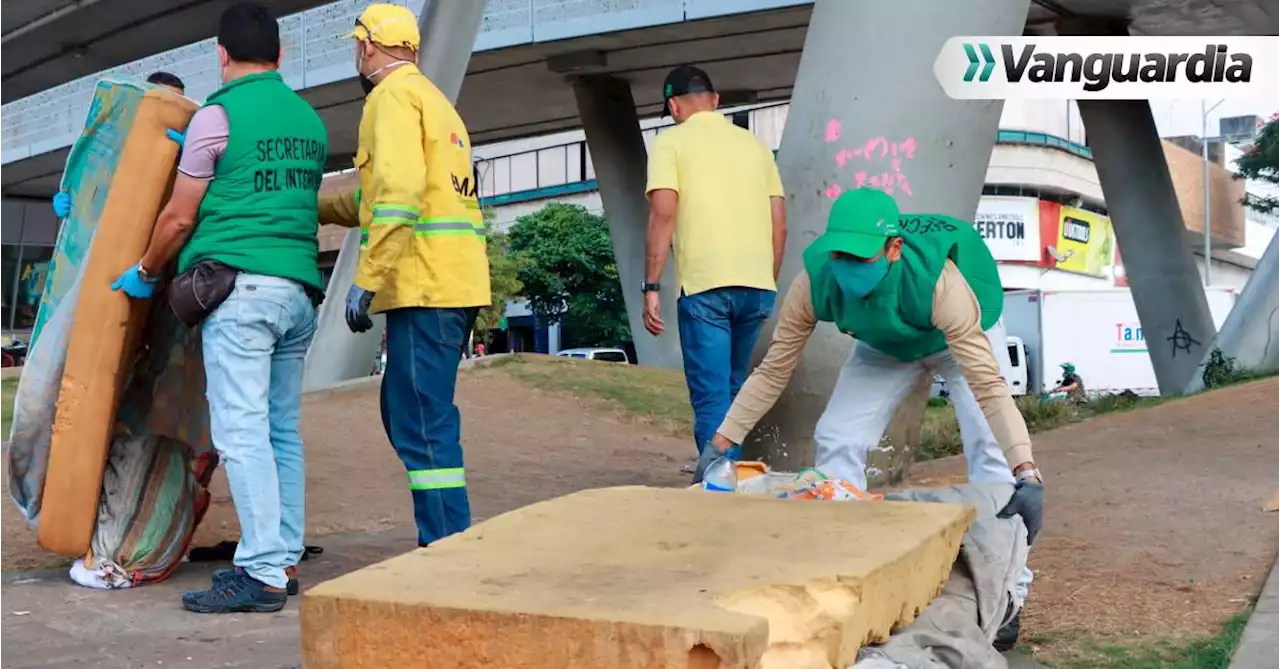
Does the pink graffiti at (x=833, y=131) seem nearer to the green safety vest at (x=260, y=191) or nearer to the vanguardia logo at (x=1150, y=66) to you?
the green safety vest at (x=260, y=191)

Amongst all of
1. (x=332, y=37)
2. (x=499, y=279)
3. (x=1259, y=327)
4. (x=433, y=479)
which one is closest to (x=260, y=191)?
(x=433, y=479)

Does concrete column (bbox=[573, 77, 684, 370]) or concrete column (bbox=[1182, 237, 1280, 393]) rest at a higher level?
concrete column (bbox=[573, 77, 684, 370])

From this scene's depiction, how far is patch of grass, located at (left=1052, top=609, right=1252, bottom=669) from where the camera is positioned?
3535 mm

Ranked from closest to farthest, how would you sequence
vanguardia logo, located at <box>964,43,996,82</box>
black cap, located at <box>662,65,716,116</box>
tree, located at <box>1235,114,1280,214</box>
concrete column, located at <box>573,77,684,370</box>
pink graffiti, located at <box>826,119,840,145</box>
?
black cap, located at <box>662,65,716,116</box> < pink graffiti, located at <box>826,119,840,145</box> < vanguardia logo, located at <box>964,43,996,82</box> < concrete column, located at <box>573,77,684,370</box> < tree, located at <box>1235,114,1280,214</box>

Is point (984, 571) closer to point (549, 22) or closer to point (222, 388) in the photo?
point (222, 388)

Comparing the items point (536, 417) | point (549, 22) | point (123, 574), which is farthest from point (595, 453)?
point (549, 22)

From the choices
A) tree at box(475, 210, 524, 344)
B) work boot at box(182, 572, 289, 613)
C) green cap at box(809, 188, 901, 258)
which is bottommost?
work boot at box(182, 572, 289, 613)

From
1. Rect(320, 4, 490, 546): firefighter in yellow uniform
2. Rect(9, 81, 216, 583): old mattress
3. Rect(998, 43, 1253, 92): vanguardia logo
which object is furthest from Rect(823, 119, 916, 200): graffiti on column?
Rect(998, 43, 1253, 92): vanguardia logo

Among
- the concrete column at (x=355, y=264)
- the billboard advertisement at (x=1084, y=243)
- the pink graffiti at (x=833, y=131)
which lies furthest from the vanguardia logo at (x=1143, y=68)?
the billboard advertisement at (x=1084, y=243)

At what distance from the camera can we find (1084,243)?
46.1m

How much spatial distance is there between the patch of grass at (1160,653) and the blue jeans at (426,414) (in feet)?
6.64

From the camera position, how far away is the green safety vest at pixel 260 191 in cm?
429

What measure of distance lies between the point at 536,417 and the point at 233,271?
6.90m

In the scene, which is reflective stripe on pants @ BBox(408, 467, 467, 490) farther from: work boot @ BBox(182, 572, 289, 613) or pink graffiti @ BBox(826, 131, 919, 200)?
pink graffiti @ BBox(826, 131, 919, 200)
